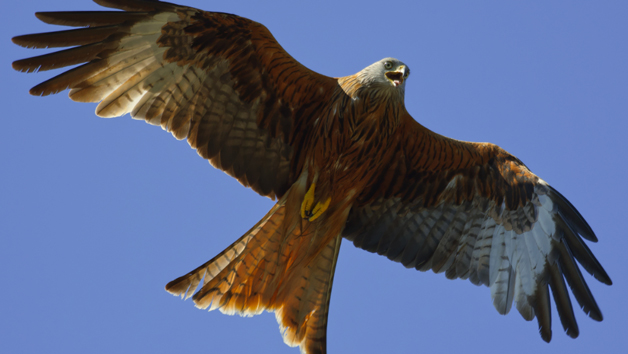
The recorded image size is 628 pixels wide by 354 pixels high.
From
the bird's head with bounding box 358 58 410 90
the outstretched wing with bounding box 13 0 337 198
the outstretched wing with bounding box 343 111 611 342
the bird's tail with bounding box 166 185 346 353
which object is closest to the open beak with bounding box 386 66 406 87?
the bird's head with bounding box 358 58 410 90

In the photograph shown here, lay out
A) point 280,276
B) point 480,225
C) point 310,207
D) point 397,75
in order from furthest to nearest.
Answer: point 480,225, point 310,207, point 280,276, point 397,75

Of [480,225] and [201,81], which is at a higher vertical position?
[201,81]

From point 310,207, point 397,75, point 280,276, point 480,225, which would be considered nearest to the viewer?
point 397,75

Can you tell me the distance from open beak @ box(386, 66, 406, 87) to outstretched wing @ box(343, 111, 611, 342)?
0.57 meters

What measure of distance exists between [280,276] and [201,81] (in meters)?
2.39

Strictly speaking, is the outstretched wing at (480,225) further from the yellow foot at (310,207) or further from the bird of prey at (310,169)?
the yellow foot at (310,207)

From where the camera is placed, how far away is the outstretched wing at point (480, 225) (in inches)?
328

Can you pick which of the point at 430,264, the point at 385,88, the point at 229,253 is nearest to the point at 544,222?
the point at 430,264

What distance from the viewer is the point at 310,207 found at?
816 cm

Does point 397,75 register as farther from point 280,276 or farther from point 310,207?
point 280,276

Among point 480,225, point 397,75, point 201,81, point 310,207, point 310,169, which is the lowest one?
point 310,207

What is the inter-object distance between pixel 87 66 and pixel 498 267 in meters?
5.42

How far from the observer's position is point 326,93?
26.2ft

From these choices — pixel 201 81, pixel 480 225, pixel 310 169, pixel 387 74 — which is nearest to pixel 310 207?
pixel 310 169
